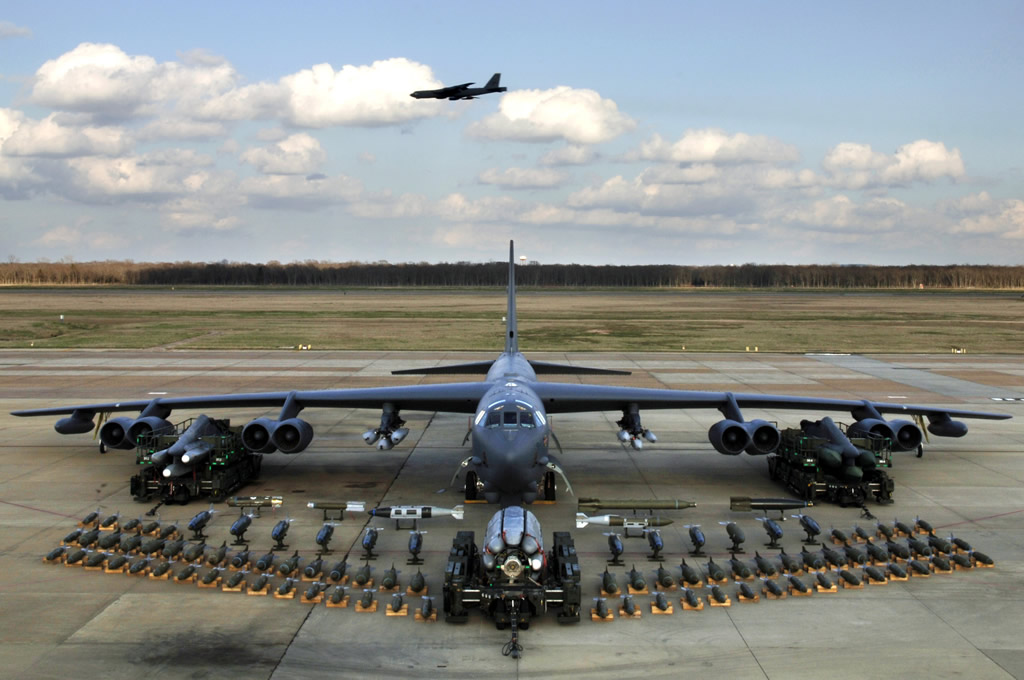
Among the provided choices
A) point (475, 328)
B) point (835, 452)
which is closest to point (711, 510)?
point (835, 452)

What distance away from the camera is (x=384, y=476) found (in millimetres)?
24953

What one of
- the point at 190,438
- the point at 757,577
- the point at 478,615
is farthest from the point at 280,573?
the point at 757,577

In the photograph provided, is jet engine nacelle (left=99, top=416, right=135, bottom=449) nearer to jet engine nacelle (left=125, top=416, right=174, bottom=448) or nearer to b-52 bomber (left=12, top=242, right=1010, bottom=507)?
b-52 bomber (left=12, top=242, right=1010, bottom=507)

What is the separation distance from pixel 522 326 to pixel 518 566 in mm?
66722

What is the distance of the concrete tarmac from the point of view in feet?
41.7

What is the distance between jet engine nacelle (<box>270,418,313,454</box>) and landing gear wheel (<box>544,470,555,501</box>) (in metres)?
6.83

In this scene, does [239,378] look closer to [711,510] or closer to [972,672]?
[711,510]

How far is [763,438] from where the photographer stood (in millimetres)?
22797

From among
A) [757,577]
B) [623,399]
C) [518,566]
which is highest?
[623,399]

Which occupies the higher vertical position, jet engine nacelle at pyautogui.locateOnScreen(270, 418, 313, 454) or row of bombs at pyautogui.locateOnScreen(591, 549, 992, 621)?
jet engine nacelle at pyautogui.locateOnScreen(270, 418, 313, 454)

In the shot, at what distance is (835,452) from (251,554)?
15.3 metres

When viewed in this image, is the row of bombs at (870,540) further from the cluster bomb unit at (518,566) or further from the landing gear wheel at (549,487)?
the landing gear wheel at (549,487)

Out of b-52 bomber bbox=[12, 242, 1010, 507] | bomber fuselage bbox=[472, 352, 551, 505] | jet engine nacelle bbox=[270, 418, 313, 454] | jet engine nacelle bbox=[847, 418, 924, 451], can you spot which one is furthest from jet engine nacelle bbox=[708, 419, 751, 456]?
jet engine nacelle bbox=[270, 418, 313, 454]

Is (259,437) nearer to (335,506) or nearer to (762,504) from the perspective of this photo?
(335,506)
